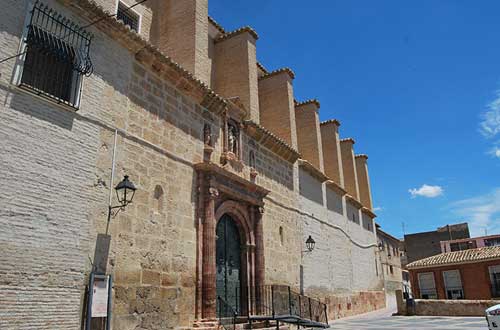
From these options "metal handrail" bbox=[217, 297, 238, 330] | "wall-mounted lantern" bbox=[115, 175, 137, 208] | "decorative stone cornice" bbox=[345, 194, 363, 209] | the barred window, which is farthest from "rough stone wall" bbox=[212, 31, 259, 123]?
"decorative stone cornice" bbox=[345, 194, 363, 209]

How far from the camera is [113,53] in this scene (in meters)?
7.60

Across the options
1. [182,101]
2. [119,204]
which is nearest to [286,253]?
[182,101]

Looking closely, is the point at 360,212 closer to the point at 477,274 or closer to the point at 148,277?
the point at 477,274

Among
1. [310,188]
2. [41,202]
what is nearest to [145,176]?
[41,202]

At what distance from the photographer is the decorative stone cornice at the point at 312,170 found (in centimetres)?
1486

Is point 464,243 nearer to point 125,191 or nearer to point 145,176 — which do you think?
point 145,176

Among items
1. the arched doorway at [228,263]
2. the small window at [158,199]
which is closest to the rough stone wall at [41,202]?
the small window at [158,199]

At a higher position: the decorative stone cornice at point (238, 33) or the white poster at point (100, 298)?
the decorative stone cornice at point (238, 33)

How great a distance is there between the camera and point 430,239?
46281mm

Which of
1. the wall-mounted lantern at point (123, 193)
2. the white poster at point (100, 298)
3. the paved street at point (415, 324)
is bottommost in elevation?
the paved street at point (415, 324)

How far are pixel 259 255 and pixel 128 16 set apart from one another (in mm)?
6718

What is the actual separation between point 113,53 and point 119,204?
272 cm

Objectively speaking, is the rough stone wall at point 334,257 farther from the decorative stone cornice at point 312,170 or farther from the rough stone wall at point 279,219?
the rough stone wall at point 279,219

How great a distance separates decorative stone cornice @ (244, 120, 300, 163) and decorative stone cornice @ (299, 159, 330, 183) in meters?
0.79
